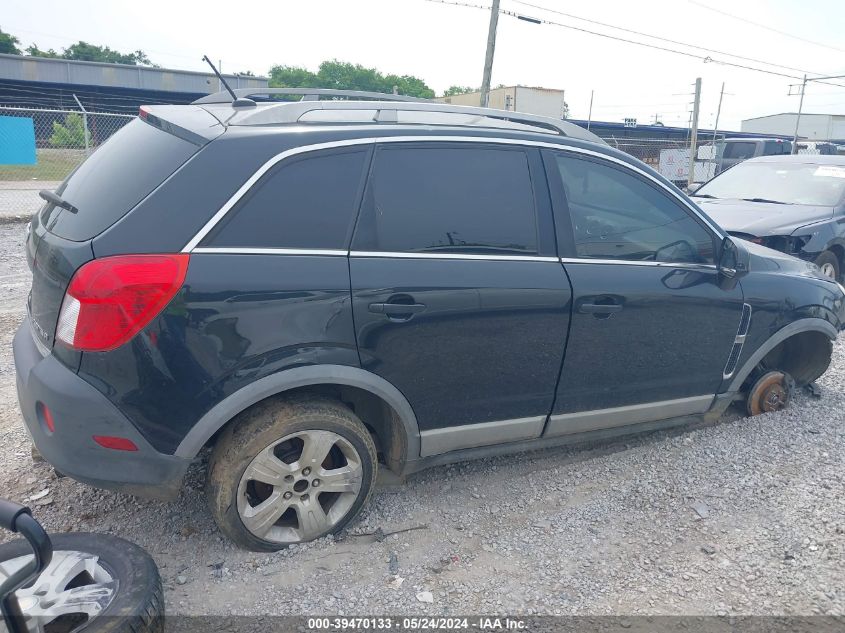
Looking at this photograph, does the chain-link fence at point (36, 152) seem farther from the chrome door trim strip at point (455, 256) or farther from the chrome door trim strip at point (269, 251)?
the chrome door trim strip at point (455, 256)

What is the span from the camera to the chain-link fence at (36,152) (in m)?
12.5

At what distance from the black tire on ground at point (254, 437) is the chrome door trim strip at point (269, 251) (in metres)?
0.64

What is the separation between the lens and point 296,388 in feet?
9.31

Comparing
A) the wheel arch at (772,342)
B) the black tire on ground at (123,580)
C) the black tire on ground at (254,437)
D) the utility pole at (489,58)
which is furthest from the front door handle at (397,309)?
the utility pole at (489,58)

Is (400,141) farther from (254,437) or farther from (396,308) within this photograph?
(254,437)

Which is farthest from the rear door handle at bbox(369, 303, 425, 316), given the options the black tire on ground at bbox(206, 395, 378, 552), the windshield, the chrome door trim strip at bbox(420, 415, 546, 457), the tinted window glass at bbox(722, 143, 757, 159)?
the tinted window glass at bbox(722, 143, 757, 159)

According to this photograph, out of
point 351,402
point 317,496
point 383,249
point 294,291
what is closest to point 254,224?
point 294,291

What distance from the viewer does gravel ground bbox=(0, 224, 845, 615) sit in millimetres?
2805

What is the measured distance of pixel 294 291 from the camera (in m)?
2.68

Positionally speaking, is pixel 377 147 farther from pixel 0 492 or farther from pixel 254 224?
pixel 0 492

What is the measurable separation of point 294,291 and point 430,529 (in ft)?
4.62

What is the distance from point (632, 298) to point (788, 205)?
18.3ft

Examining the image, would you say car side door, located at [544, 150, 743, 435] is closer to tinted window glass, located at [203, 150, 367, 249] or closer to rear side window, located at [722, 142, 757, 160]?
tinted window glass, located at [203, 150, 367, 249]

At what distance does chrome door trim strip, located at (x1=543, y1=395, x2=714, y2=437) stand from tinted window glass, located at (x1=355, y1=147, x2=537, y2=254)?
3.14ft
